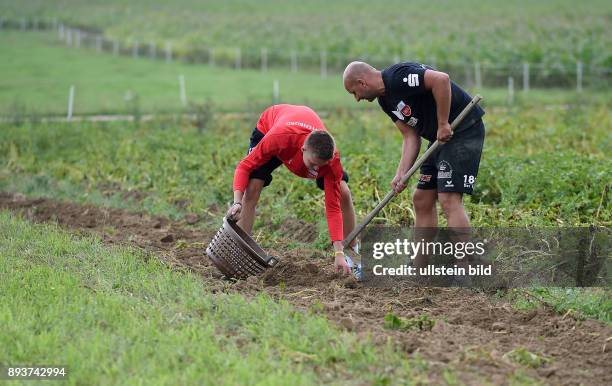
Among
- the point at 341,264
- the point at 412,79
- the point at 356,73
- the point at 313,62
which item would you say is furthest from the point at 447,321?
the point at 313,62

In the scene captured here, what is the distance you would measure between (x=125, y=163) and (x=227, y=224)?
7515 millimetres

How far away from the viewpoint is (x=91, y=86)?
3578 centimetres

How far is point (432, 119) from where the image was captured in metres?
8.14

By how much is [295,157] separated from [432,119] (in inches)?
46.9

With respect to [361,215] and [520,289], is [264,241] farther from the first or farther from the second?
[520,289]

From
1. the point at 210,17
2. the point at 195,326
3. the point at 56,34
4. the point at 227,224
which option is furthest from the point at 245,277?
the point at 210,17

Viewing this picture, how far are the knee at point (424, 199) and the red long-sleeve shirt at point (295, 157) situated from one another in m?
0.78

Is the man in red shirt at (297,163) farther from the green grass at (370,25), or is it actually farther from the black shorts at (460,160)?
the green grass at (370,25)

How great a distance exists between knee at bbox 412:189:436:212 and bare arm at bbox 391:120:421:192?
208mm

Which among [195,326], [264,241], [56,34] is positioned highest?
[195,326]

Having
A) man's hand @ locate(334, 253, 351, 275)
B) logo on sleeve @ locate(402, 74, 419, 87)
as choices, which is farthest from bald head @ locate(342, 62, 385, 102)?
man's hand @ locate(334, 253, 351, 275)

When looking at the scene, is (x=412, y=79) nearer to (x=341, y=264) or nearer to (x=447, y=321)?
(x=341, y=264)

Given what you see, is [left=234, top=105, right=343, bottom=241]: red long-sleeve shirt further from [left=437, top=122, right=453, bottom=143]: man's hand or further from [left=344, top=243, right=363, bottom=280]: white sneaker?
[left=437, top=122, right=453, bottom=143]: man's hand

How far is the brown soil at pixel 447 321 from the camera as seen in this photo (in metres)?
6.00
